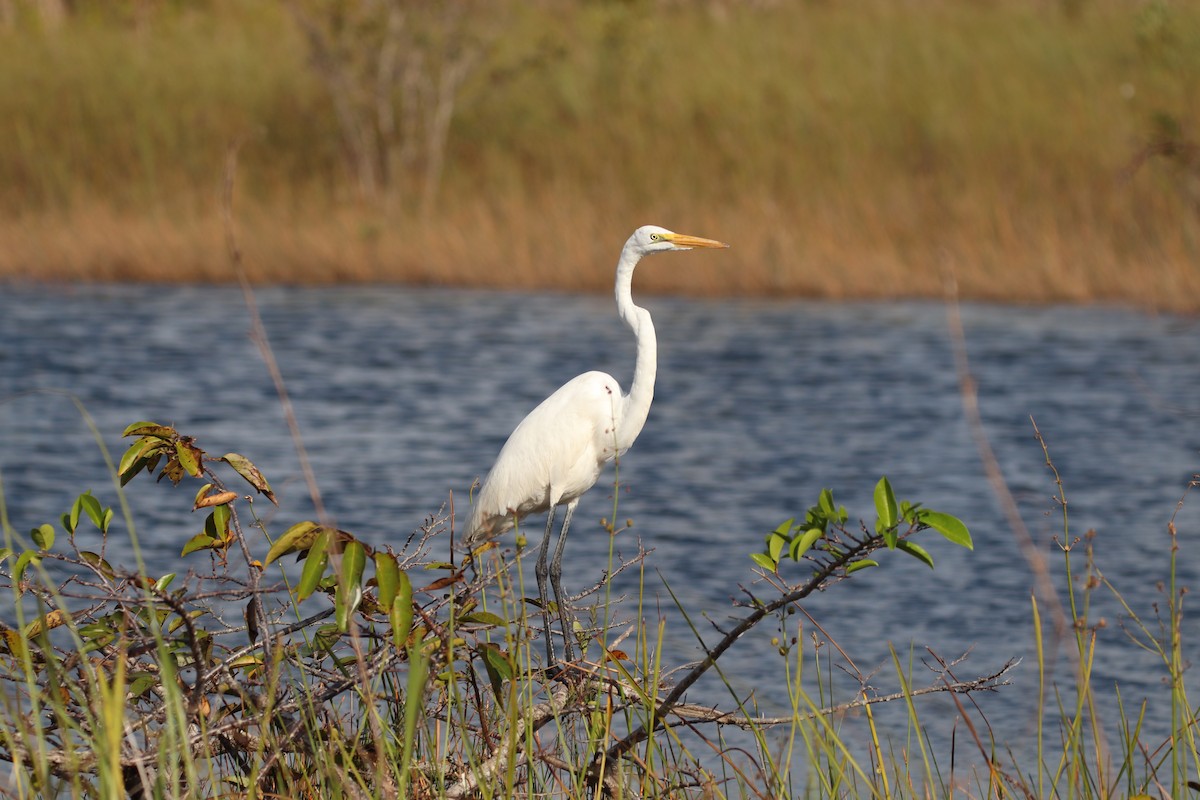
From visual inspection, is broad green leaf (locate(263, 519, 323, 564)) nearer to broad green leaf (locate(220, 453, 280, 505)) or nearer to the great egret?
broad green leaf (locate(220, 453, 280, 505))

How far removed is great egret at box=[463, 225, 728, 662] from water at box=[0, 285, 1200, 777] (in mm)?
949

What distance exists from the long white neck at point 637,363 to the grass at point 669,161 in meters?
7.91

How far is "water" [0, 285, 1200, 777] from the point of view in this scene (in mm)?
6277

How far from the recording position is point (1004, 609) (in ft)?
20.2

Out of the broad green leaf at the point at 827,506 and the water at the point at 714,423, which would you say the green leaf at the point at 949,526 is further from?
the water at the point at 714,423

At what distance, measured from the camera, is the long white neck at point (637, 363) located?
4.09 meters

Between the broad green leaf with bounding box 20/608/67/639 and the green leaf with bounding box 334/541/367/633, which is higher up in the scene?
the green leaf with bounding box 334/541/367/633

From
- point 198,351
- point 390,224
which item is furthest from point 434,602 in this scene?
point 390,224

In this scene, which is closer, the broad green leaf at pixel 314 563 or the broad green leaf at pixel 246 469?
the broad green leaf at pixel 314 563

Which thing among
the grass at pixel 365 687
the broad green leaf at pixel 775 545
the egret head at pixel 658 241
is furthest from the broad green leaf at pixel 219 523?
the egret head at pixel 658 241

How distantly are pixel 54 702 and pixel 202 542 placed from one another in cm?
67

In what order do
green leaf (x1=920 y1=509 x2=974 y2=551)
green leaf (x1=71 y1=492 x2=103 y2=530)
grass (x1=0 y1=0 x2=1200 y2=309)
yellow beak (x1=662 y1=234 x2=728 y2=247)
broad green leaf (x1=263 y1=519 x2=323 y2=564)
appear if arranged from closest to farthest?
1. green leaf (x1=920 y1=509 x2=974 y2=551)
2. broad green leaf (x1=263 y1=519 x2=323 y2=564)
3. green leaf (x1=71 y1=492 x2=103 y2=530)
4. yellow beak (x1=662 y1=234 x2=728 y2=247)
5. grass (x1=0 y1=0 x2=1200 y2=309)

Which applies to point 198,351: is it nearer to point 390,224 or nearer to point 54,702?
point 390,224

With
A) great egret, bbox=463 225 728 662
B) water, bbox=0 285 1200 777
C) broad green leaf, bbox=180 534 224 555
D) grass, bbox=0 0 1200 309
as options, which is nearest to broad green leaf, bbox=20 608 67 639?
broad green leaf, bbox=180 534 224 555
